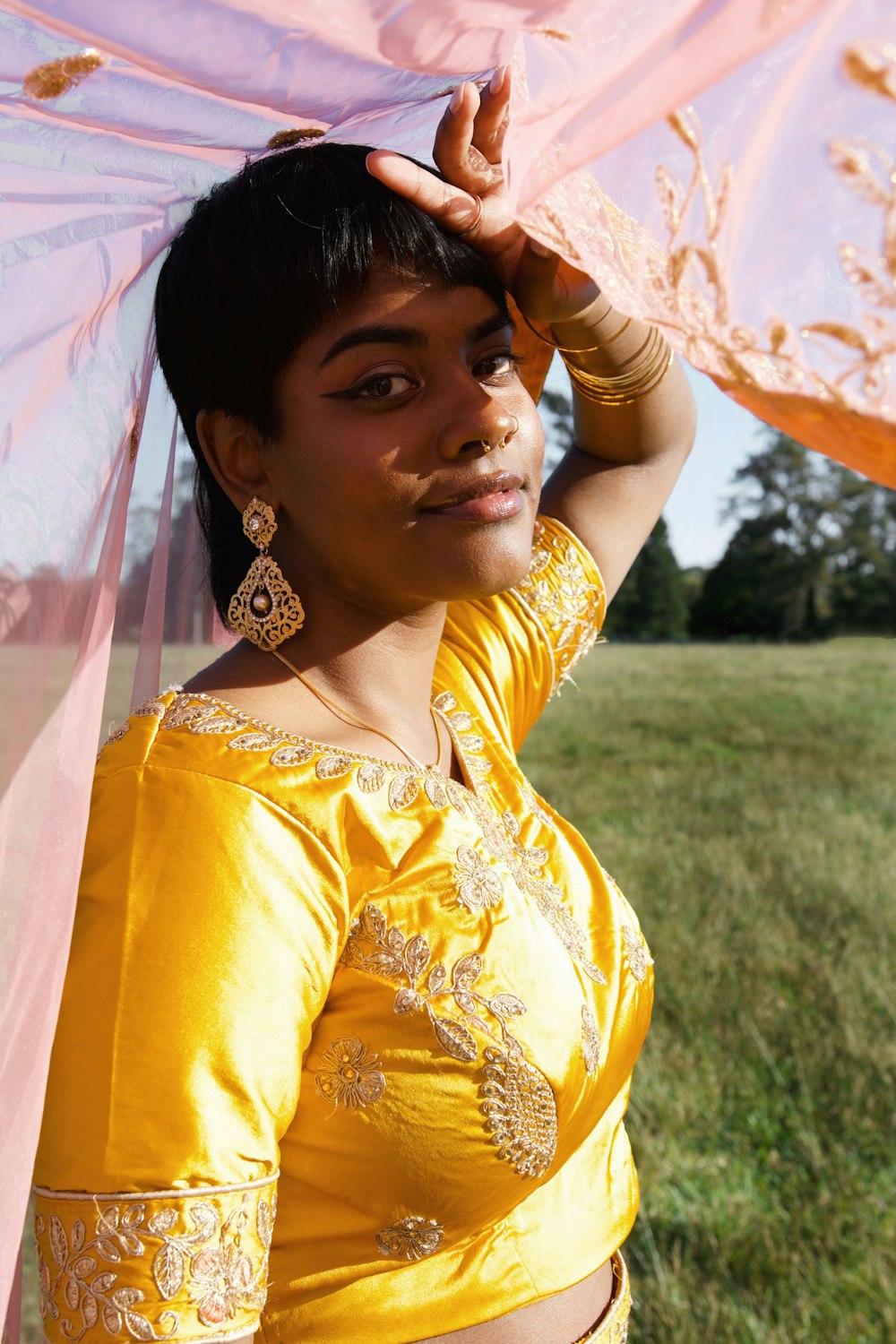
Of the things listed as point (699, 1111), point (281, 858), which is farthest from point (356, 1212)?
point (699, 1111)

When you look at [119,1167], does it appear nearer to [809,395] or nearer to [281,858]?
[281,858]

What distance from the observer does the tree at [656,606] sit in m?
15.7

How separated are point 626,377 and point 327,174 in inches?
27.3

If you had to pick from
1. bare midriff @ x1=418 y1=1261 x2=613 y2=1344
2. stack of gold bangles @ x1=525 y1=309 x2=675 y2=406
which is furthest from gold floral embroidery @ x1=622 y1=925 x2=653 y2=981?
stack of gold bangles @ x1=525 y1=309 x2=675 y2=406

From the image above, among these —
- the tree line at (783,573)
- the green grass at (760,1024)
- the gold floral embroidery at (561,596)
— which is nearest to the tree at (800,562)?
the tree line at (783,573)

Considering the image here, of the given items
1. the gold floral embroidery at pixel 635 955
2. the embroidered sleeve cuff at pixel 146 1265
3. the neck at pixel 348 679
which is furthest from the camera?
the gold floral embroidery at pixel 635 955

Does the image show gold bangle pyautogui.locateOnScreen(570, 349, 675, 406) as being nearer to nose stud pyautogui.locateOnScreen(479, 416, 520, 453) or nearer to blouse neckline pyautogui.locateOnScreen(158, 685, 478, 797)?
nose stud pyautogui.locateOnScreen(479, 416, 520, 453)

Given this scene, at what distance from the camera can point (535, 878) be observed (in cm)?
158

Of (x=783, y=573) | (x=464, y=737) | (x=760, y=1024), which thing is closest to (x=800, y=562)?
(x=783, y=573)

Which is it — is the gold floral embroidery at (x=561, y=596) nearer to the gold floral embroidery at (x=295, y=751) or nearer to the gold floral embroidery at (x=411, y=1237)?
the gold floral embroidery at (x=295, y=751)

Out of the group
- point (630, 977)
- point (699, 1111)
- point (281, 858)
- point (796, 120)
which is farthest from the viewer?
point (699, 1111)

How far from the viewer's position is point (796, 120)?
0.97 meters

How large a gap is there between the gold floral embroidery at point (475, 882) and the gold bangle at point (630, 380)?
0.87 meters

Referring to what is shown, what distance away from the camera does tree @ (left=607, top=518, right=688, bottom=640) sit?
15711 millimetres
